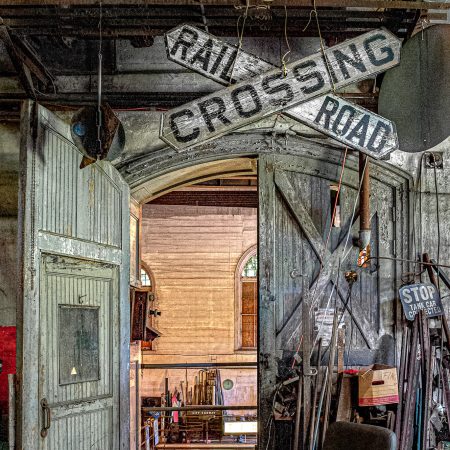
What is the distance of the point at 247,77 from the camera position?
4.73 m

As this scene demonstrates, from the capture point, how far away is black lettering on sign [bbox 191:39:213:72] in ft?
15.4

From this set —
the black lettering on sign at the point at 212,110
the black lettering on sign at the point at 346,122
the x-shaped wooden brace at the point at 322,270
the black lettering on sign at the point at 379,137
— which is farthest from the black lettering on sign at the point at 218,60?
the x-shaped wooden brace at the point at 322,270

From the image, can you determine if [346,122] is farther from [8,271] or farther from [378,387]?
[8,271]

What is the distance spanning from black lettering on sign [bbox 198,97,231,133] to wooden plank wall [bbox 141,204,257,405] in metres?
12.5

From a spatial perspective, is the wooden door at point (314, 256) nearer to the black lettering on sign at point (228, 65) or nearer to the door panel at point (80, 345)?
the door panel at point (80, 345)

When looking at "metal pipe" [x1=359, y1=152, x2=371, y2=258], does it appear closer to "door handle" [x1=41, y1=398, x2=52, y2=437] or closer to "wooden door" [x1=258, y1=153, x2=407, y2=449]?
"wooden door" [x1=258, y1=153, x2=407, y2=449]

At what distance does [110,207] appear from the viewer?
6.45 m

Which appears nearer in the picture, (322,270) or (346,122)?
(346,122)

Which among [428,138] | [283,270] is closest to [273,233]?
[283,270]

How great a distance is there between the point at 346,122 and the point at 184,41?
129cm

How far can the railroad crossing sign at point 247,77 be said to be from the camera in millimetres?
4672

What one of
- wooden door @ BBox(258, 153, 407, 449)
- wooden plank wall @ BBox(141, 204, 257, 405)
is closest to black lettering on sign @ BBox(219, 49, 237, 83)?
wooden door @ BBox(258, 153, 407, 449)

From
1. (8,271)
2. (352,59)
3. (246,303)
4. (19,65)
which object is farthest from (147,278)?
(352,59)

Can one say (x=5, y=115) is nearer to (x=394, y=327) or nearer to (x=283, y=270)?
(x=283, y=270)
